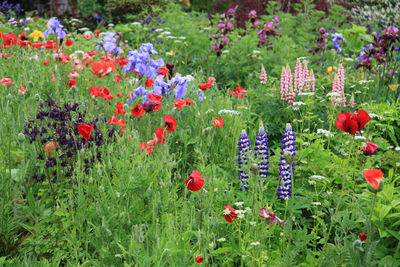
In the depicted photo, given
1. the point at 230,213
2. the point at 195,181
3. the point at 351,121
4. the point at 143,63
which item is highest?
the point at 351,121

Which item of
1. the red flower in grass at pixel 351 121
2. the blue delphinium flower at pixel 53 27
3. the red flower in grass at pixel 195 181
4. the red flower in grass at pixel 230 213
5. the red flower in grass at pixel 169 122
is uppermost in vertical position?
the blue delphinium flower at pixel 53 27

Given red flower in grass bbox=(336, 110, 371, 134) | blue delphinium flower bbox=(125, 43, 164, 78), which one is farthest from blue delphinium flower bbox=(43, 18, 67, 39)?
red flower in grass bbox=(336, 110, 371, 134)

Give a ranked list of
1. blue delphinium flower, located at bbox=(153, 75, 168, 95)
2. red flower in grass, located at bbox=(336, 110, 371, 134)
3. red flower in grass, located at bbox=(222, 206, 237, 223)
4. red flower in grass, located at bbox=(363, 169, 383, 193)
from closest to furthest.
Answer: red flower in grass, located at bbox=(363, 169, 383, 193), red flower in grass, located at bbox=(336, 110, 371, 134), red flower in grass, located at bbox=(222, 206, 237, 223), blue delphinium flower, located at bbox=(153, 75, 168, 95)

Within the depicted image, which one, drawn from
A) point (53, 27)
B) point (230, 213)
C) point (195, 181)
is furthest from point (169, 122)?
point (53, 27)

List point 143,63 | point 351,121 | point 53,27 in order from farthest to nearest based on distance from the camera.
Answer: point 53,27 → point 143,63 → point 351,121

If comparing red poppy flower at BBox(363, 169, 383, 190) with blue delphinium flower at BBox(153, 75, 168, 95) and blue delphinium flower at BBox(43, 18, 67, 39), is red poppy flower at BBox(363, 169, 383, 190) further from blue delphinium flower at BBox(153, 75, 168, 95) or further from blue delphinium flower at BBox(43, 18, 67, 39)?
blue delphinium flower at BBox(43, 18, 67, 39)

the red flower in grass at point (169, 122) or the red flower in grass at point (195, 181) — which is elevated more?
the red flower in grass at point (169, 122)

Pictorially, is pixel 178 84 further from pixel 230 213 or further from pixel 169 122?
pixel 230 213

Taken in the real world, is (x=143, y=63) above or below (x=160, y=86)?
above

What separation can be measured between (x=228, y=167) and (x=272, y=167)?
0.39 meters

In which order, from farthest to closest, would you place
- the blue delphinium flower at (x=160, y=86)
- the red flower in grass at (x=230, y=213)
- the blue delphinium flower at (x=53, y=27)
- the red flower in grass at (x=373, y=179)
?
the blue delphinium flower at (x=53, y=27)
the blue delphinium flower at (x=160, y=86)
the red flower in grass at (x=230, y=213)
the red flower in grass at (x=373, y=179)

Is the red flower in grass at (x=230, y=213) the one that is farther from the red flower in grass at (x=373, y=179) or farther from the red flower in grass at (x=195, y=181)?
the red flower in grass at (x=373, y=179)

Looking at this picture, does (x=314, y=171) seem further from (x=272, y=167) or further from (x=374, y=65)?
(x=374, y=65)

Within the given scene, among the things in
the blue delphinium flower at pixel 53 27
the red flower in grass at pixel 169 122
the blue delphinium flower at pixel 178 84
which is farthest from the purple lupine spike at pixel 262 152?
the blue delphinium flower at pixel 53 27
